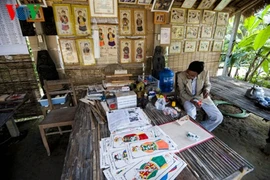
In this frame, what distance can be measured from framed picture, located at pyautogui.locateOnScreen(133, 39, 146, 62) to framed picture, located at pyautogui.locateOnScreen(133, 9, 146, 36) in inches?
6.0

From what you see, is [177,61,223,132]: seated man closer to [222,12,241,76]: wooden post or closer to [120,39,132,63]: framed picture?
[120,39,132,63]: framed picture

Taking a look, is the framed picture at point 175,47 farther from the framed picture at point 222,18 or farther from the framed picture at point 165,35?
the framed picture at point 222,18

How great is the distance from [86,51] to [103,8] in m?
0.82

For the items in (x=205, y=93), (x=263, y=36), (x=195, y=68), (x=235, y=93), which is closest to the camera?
(x=195, y=68)

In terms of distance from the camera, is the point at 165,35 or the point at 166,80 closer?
the point at 166,80

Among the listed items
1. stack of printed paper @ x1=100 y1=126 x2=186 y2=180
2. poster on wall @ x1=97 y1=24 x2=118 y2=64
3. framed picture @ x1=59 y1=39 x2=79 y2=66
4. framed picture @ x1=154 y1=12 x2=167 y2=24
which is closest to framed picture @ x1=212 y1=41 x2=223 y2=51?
framed picture @ x1=154 y1=12 x2=167 y2=24

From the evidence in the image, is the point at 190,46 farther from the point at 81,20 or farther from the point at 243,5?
the point at 81,20

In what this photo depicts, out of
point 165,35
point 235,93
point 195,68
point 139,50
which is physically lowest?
point 235,93

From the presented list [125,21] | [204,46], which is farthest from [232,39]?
[125,21]

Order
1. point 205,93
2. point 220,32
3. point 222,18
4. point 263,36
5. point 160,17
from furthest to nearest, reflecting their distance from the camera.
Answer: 1. point 220,32
2. point 222,18
3. point 160,17
4. point 263,36
5. point 205,93

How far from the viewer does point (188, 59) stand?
3256 mm

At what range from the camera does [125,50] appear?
2705 millimetres

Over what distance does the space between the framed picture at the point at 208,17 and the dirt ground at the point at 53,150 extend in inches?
87.4

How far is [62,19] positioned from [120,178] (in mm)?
2545
